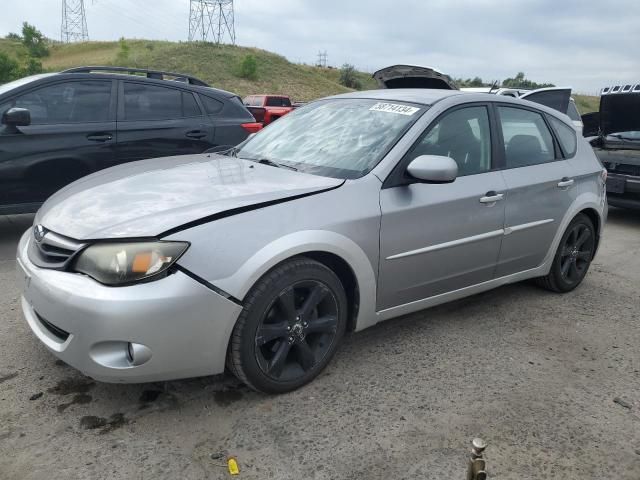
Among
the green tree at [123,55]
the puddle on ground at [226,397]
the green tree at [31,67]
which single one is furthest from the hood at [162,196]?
the green tree at [123,55]

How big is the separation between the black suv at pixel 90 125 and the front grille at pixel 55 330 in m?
2.91

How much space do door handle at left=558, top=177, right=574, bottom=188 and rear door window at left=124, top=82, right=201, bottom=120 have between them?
395 centimetres

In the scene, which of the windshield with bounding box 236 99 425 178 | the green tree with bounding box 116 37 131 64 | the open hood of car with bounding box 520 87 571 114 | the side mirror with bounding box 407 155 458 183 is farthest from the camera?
the green tree with bounding box 116 37 131 64

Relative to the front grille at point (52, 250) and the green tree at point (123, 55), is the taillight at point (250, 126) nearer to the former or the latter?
the front grille at point (52, 250)

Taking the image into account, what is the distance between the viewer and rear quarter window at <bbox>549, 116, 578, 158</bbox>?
165 inches

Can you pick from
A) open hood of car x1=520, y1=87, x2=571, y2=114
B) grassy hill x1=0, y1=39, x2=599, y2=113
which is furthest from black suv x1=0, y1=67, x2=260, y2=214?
grassy hill x1=0, y1=39, x2=599, y2=113

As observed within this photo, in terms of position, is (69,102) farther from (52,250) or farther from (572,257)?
(572,257)

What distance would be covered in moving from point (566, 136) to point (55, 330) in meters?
3.91

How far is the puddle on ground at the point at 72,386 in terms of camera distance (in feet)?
8.68

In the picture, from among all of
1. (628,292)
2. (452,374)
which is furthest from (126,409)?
(628,292)

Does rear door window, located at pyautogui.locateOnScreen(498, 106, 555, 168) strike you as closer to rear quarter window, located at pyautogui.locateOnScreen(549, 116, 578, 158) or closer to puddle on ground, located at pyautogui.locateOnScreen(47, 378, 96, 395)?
rear quarter window, located at pyautogui.locateOnScreen(549, 116, 578, 158)

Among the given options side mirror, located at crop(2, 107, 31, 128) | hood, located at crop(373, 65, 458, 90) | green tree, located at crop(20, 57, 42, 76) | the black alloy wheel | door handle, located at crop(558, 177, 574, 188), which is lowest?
the black alloy wheel

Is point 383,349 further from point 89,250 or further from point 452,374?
point 89,250

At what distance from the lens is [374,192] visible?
2.91 m
